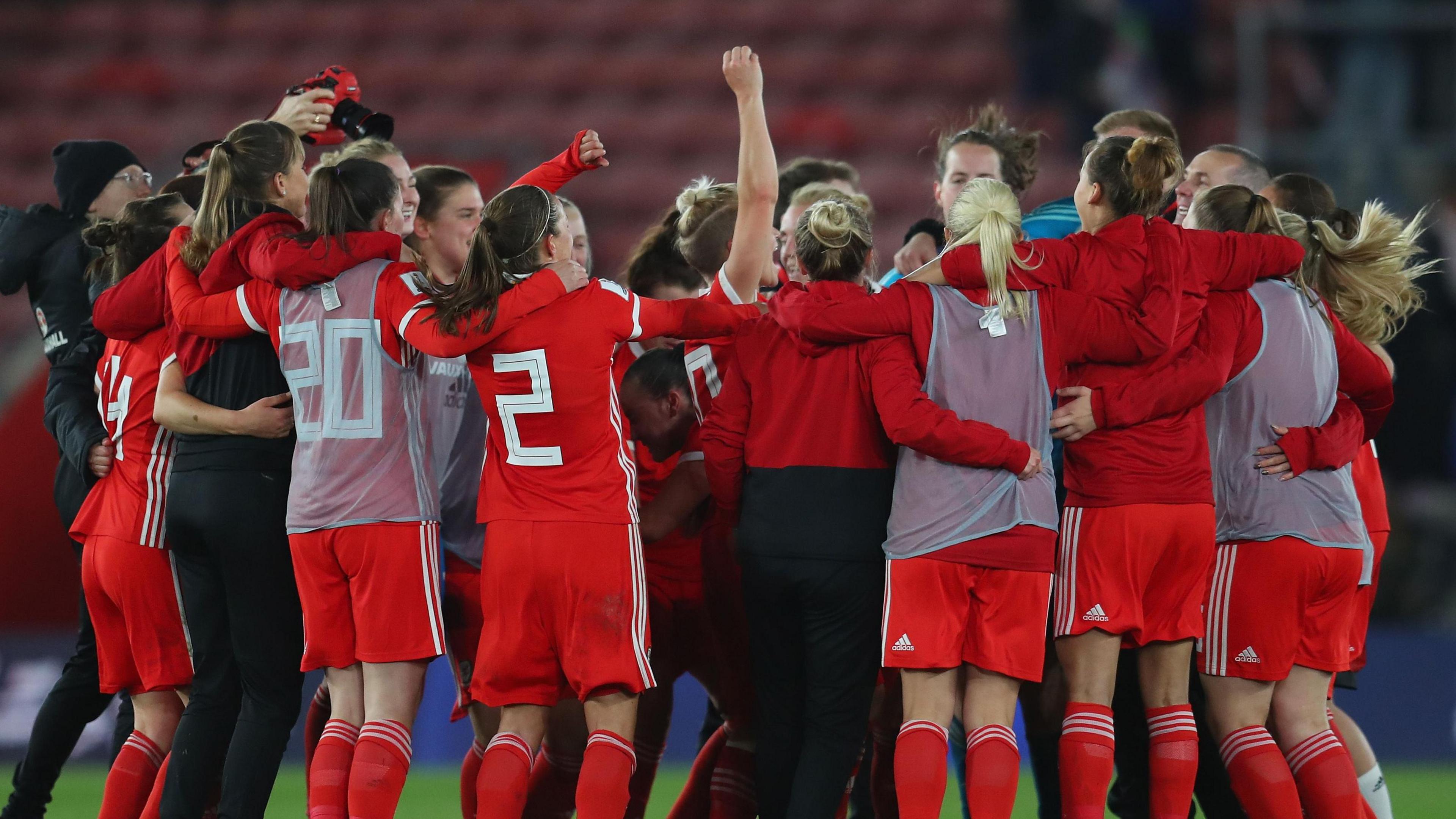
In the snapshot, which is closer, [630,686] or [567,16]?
[630,686]

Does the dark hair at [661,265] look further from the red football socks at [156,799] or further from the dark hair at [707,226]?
the red football socks at [156,799]

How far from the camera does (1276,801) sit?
157 inches

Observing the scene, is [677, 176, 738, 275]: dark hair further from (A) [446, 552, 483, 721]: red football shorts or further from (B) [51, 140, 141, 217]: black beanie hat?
(B) [51, 140, 141, 217]: black beanie hat

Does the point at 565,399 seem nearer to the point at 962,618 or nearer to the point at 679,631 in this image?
the point at 679,631

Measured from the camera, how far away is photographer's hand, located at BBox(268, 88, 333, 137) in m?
4.86

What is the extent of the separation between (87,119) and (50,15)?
1.74 m

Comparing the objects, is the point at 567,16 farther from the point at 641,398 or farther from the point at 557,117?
the point at 641,398

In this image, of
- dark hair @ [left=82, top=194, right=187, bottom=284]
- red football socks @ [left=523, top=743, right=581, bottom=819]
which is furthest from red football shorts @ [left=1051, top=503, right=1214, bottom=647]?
dark hair @ [left=82, top=194, right=187, bottom=284]

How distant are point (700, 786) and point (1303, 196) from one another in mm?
2609

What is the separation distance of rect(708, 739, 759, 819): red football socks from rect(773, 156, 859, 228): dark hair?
6.71ft

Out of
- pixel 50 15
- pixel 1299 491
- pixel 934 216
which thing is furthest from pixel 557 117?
pixel 1299 491

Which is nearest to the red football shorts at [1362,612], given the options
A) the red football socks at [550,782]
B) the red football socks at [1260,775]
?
the red football socks at [1260,775]

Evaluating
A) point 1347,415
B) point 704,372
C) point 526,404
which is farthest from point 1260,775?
point 526,404

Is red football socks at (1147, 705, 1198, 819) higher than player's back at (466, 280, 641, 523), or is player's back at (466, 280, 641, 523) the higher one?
player's back at (466, 280, 641, 523)
